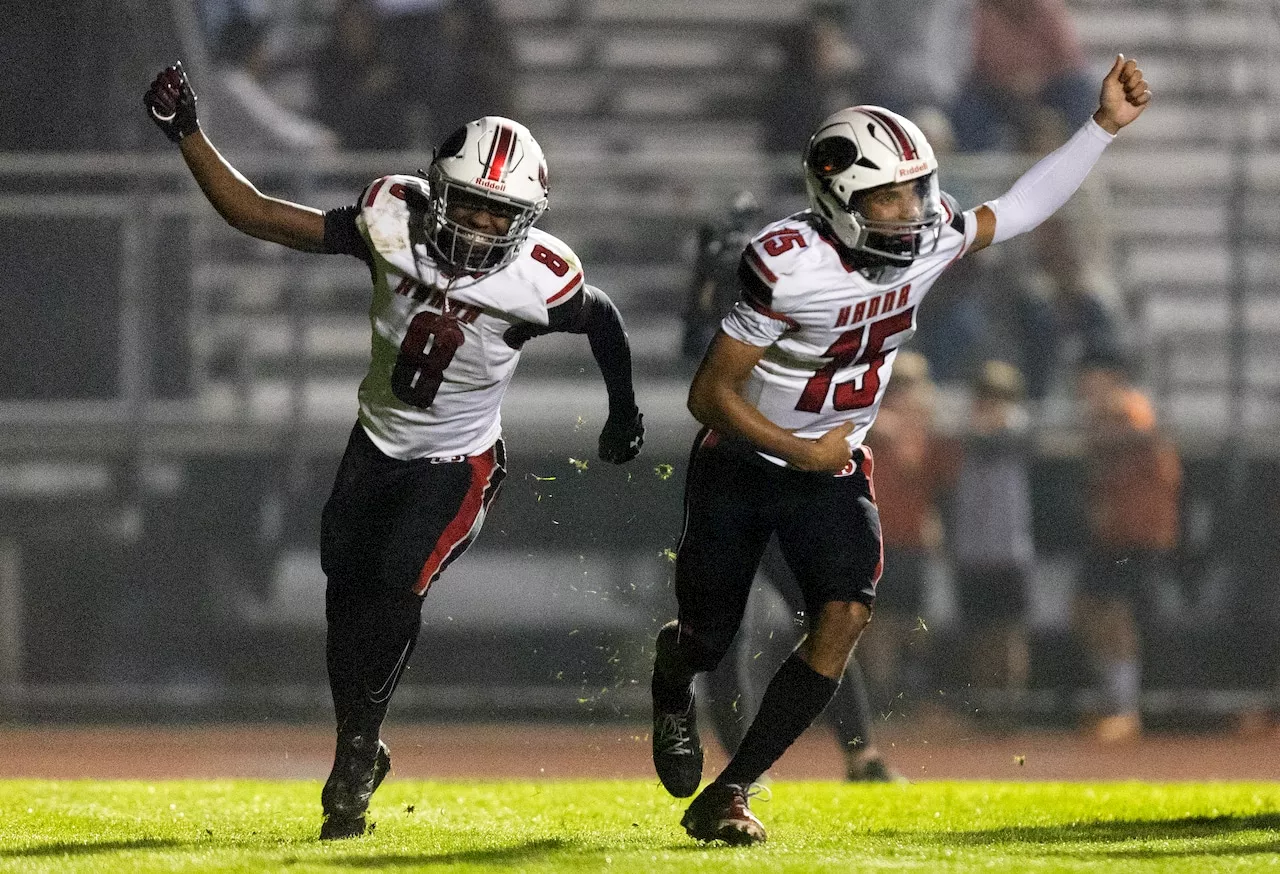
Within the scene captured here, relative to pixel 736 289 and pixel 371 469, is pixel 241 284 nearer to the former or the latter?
pixel 736 289

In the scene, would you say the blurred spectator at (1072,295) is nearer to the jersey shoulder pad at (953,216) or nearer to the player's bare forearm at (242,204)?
the jersey shoulder pad at (953,216)

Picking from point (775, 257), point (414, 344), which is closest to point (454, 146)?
point (414, 344)

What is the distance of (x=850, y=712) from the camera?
245 inches

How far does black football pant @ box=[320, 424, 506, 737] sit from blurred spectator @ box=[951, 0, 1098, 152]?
5404 millimetres

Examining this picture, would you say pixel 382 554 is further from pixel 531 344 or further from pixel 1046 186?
pixel 531 344

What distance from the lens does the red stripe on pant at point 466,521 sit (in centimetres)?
475

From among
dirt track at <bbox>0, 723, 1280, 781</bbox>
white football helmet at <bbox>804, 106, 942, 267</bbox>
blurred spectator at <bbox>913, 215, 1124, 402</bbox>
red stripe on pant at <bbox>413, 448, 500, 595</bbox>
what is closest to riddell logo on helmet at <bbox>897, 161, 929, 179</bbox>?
white football helmet at <bbox>804, 106, 942, 267</bbox>

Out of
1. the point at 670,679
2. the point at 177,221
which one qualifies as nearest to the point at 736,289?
the point at 670,679

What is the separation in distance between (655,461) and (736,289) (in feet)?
6.27

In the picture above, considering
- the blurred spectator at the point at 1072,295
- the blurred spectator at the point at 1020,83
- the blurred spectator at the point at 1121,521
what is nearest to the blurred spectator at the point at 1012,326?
the blurred spectator at the point at 1072,295

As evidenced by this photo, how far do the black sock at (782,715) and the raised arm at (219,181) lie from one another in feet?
5.16

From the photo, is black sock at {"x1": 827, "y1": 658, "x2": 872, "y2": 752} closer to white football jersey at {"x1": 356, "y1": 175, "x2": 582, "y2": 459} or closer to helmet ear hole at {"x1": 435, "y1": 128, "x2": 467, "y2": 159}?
white football jersey at {"x1": 356, "y1": 175, "x2": 582, "y2": 459}

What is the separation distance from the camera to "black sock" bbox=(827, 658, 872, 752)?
6.14 m

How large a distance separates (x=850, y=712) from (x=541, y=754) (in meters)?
2.11
